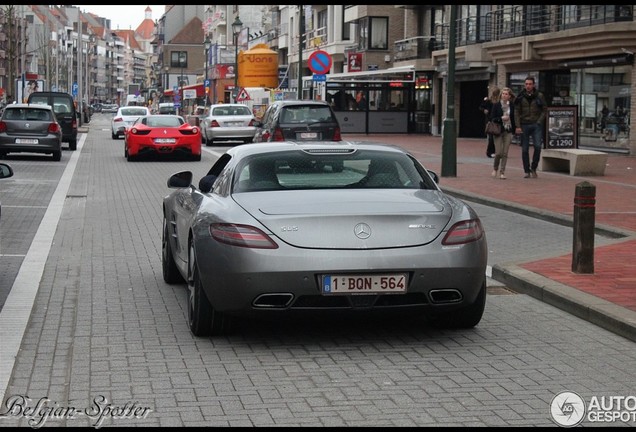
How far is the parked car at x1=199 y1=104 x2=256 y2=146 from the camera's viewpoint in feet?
136

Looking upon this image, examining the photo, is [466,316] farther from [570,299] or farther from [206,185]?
[206,185]

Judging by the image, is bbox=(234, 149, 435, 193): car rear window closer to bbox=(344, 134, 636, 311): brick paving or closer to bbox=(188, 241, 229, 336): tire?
bbox=(188, 241, 229, 336): tire

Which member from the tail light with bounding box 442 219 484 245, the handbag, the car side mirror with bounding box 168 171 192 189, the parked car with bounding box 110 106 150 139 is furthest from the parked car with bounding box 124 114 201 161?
the tail light with bounding box 442 219 484 245

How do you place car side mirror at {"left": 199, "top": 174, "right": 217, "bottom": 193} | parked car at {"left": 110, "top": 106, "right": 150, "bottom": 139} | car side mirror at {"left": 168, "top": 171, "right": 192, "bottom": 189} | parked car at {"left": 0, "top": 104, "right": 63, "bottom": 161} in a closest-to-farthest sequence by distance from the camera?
1. car side mirror at {"left": 199, "top": 174, "right": 217, "bottom": 193}
2. car side mirror at {"left": 168, "top": 171, "right": 192, "bottom": 189}
3. parked car at {"left": 0, "top": 104, "right": 63, "bottom": 161}
4. parked car at {"left": 110, "top": 106, "right": 150, "bottom": 139}

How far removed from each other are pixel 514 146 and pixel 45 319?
34559 mm

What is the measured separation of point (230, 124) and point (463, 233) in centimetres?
3464

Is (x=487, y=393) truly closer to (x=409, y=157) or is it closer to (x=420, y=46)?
(x=409, y=157)

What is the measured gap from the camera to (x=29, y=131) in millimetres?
30000

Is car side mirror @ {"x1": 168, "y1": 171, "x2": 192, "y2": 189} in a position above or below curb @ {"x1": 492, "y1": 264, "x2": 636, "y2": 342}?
above

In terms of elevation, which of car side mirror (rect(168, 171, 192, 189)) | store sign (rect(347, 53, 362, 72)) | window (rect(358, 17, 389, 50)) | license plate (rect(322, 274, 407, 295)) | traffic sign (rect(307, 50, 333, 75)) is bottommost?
license plate (rect(322, 274, 407, 295))

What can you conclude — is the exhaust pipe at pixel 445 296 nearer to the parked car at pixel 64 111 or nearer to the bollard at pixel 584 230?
the bollard at pixel 584 230

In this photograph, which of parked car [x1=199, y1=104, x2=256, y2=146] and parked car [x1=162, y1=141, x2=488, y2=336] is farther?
parked car [x1=199, y1=104, x2=256, y2=146]

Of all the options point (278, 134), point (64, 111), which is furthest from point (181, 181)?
point (64, 111)

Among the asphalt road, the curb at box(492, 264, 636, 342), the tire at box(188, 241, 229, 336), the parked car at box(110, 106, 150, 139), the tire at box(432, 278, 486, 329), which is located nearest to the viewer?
the asphalt road
